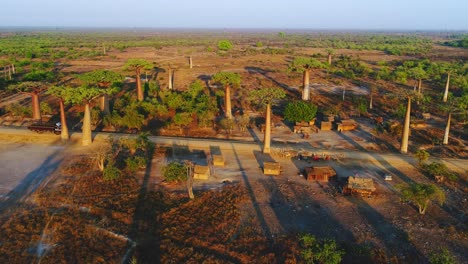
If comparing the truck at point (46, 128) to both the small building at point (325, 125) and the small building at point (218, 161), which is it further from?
the small building at point (325, 125)

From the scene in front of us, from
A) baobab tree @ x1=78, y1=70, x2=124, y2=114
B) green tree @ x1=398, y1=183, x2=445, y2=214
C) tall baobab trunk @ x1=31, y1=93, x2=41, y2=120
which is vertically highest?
baobab tree @ x1=78, y1=70, x2=124, y2=114

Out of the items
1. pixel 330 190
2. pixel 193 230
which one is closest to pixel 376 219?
pixel 330 190

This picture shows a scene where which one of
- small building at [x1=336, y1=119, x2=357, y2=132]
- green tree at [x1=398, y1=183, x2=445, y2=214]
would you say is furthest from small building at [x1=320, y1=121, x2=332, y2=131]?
green tree at [x1=398, y1=183, x2=445, y2=214]

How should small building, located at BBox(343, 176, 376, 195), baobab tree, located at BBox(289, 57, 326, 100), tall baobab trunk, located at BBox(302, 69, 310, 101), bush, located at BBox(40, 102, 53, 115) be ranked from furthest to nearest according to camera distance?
tall baobab trunk, located at BBox(302, 69, 310, 101), baobab tree, located at BBox(289, 57, 326, 100), bush, located at BBox(40, 102, 53, 115), small building, located at BBox(343, 176, 376, 195)

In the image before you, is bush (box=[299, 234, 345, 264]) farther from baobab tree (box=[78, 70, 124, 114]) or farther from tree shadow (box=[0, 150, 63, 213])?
baobab tree (box=[78, 70, 124, 114])

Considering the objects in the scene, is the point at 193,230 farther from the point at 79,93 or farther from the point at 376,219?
the point at 79,93

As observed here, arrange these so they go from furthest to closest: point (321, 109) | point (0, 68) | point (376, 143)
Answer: point (0, 68) < point (321, 109) < point (376, 143)

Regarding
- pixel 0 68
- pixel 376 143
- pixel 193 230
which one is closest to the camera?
pixel 193 230
